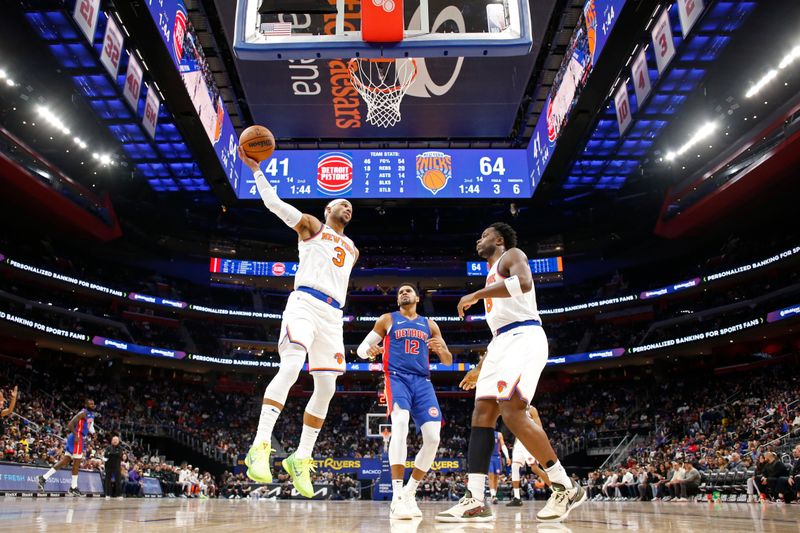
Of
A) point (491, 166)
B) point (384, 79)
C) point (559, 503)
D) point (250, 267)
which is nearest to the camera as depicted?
point (559, 503)

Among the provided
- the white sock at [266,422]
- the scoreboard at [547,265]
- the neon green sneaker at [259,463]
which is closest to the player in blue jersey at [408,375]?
the white sock at [266,422]

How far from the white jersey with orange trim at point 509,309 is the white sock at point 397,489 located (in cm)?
A: 154

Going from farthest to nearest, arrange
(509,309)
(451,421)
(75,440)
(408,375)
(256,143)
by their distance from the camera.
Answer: (451,421) → (75,440) → (408,375) → (256,143) → (509,309)

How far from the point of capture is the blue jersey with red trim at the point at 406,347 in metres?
6.08

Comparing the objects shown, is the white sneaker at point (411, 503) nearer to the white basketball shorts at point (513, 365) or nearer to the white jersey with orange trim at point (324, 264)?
the white basketball shorts at point (513, 365)

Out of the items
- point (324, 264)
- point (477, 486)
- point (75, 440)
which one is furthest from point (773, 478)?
point (75, 440)

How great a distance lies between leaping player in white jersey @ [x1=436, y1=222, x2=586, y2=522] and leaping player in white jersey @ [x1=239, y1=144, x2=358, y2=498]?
125 centimetres

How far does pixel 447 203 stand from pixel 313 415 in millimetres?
19688

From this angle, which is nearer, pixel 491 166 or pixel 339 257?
pixel 339 257

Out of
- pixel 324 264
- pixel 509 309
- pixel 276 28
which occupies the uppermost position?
pixel 276 28

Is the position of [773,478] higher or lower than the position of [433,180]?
lower

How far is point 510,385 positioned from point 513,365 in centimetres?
16

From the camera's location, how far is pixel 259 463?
4711mm

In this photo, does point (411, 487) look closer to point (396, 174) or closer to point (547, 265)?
point (396, 174)
